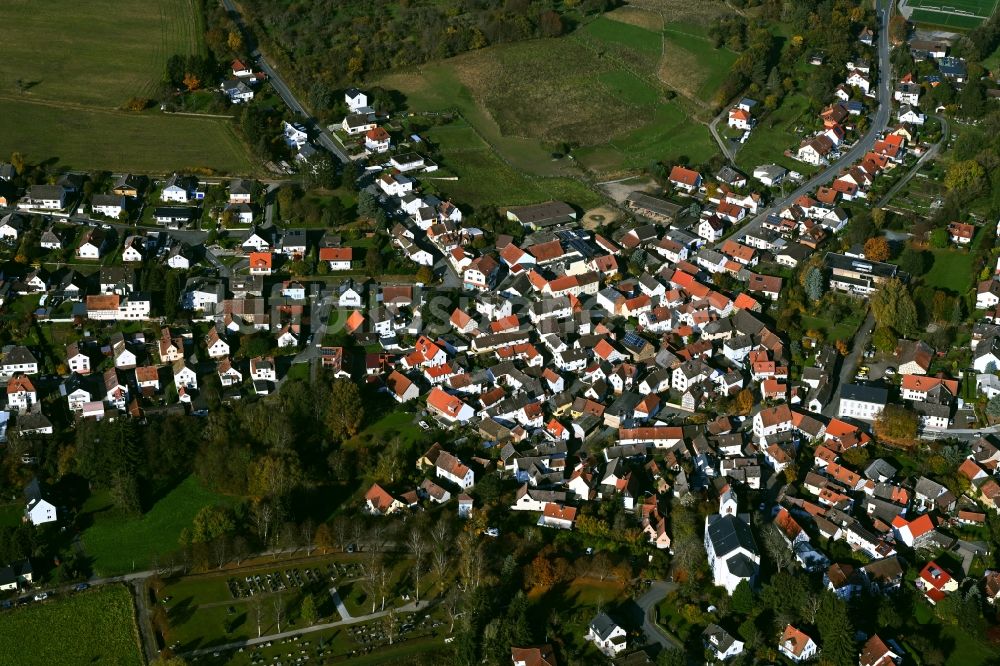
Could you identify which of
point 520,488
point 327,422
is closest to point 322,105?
point 327,422

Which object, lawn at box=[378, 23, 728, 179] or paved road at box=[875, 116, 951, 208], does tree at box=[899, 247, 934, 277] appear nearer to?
paved road at box=[875, 116, 951, 208]

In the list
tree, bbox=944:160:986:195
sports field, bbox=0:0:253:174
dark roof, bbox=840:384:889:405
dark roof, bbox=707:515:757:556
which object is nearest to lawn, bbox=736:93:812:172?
tree, bbox=944:160:986:195

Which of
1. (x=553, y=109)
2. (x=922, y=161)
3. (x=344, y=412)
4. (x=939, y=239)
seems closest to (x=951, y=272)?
(x=939, y=239)

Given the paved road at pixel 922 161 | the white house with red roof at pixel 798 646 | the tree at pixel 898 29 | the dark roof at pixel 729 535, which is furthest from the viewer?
the tree at pixel 898 29

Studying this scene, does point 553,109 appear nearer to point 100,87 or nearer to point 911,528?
point 100,87

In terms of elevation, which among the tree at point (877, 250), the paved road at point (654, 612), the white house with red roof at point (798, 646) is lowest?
the paved road at point (654, 612)

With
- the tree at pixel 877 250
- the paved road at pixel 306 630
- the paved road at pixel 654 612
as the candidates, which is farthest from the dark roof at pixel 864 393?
the paved road at pixel 306 630

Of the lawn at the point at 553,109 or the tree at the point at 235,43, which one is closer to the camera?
the lawn at the point at 553,109

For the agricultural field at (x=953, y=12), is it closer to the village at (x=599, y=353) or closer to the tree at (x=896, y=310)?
the village at (x=599, y=353)
